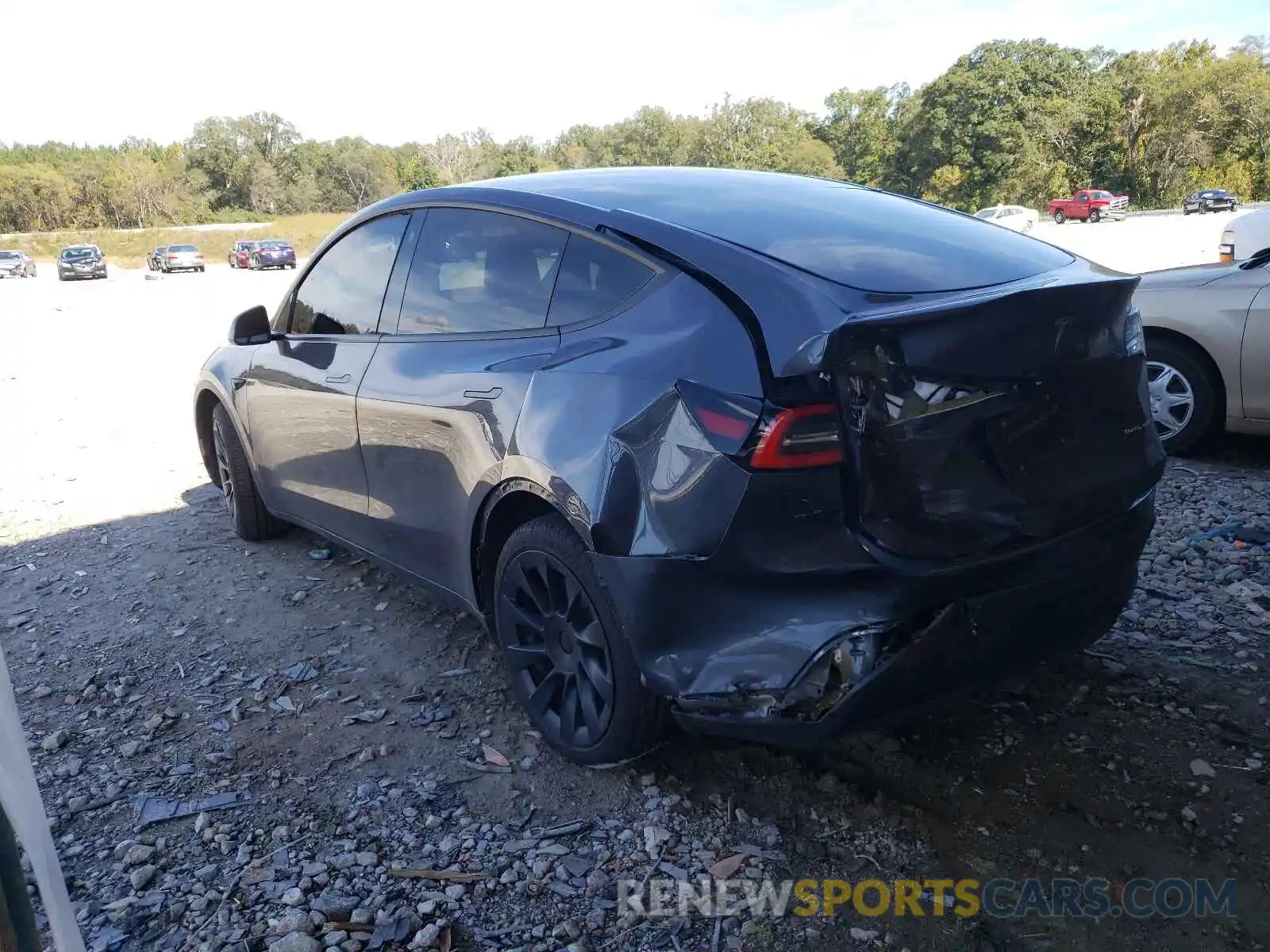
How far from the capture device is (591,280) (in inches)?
114

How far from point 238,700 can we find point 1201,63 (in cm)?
6982

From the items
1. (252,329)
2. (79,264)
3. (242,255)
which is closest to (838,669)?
(252,329)

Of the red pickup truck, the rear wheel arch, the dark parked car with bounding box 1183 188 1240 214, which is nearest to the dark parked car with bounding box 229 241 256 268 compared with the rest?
the red pickup truck

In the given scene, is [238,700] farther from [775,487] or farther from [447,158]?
[447,158]

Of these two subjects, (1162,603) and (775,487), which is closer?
(775,487)

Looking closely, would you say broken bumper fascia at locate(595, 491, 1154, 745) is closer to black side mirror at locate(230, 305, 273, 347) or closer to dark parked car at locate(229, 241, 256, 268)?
black side mirror at locate(230, 305, 273, 347)

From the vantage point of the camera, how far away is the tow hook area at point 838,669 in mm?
2277

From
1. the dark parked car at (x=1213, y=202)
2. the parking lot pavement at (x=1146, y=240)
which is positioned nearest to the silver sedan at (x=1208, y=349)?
the parking lot pavement at (x=1146, y=240)

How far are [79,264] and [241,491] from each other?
42283 mm

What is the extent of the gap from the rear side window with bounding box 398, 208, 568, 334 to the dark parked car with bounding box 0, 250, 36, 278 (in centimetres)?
4666

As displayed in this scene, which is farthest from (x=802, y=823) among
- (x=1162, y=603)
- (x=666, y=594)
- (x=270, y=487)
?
(x=270, y=487)

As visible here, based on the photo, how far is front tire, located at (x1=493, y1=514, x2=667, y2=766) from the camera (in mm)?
2713

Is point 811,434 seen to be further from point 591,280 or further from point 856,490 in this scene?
point 591,280

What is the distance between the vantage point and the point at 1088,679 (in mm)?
3316
